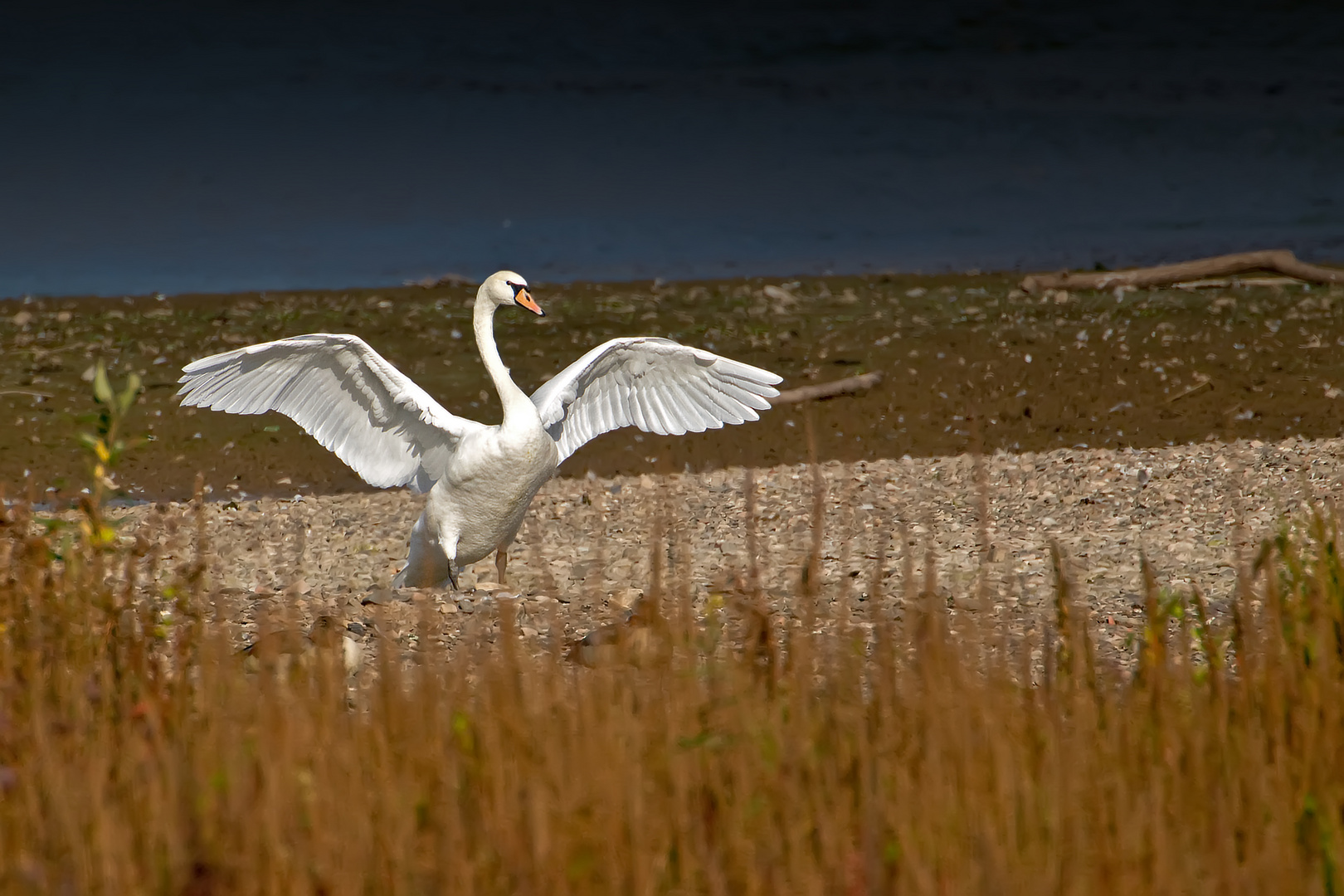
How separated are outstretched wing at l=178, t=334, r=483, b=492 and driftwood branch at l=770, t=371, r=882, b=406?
22.3ft

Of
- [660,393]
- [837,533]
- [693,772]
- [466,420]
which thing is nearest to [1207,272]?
[837,533]

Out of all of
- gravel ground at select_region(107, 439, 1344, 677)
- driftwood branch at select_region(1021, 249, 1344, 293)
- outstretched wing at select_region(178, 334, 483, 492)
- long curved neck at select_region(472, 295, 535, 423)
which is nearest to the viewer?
gravel ground at select_region(107, 439, 1344, 677)

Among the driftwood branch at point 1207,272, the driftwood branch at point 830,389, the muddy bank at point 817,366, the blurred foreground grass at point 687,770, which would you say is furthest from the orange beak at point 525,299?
the driftwood branch at point 1207,272

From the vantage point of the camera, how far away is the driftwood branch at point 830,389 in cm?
1499

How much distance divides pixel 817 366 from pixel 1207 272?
692 cm

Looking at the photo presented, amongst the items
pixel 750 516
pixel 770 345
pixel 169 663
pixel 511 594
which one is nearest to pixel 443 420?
pixel 511 594

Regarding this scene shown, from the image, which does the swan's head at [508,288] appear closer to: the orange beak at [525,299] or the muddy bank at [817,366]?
the orange beak at [525,299]

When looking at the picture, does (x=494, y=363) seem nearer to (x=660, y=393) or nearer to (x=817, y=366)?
(x=660, y=393)

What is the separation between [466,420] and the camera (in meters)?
8.31

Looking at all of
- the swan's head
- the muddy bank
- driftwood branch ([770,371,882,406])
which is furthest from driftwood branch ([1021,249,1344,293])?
the swan's head

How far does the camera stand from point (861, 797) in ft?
10.8

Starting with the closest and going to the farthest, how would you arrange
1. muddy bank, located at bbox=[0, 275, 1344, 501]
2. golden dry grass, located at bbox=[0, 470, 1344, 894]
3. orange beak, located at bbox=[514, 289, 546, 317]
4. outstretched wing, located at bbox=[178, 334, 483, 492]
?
golden dry grass, located at bbox=[0, 470, 1344, 894], outstretched wing, located at bbox=[178, 334, 483, 492], orange beak, located at bbox=[514, 289, 546, 317], muddy bank, located at bbox=[0, 275, 1344, 501]

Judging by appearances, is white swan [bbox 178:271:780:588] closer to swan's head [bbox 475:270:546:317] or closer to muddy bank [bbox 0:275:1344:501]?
swan's head [bbox 475:270:546:317]

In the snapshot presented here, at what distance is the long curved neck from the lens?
760 centimetres
